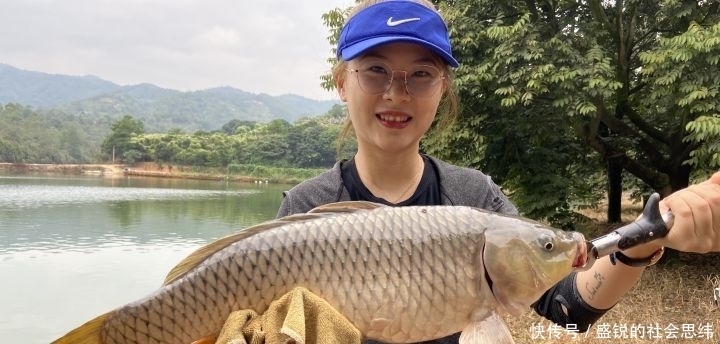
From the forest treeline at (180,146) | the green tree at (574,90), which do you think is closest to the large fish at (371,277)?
the green tree at (574,90)

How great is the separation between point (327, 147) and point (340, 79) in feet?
182

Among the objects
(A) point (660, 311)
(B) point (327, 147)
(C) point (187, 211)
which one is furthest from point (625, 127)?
(B) point (327, 147)

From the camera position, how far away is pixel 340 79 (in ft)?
7.08

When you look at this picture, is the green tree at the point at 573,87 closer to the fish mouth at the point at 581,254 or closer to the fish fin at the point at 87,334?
the fish mouth at the point at 581,254

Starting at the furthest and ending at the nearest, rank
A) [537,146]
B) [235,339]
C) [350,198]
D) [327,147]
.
A: [327,147] → [537,146] → [350,198] → [235,339]

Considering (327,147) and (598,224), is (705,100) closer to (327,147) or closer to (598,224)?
(598,224)

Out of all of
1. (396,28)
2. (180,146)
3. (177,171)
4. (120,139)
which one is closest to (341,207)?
(396,28)

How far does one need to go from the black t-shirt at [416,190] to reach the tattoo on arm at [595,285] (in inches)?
21.9

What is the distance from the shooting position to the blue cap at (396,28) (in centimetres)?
179

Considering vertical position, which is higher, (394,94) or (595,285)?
(394,94)

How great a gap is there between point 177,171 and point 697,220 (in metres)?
60.8

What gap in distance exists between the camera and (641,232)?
1.55 metres

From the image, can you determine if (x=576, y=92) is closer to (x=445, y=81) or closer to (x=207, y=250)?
(x=445, y=81)

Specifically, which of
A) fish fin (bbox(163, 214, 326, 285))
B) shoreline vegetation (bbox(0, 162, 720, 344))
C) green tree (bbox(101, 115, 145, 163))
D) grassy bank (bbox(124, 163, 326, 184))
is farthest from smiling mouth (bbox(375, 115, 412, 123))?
green tree (bbox(101, 115, 145, 163))
